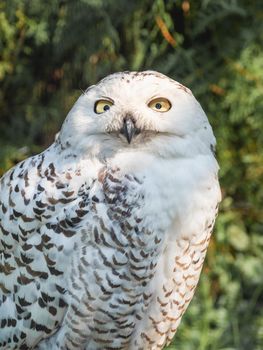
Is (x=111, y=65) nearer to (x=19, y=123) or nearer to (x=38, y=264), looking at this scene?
(x=19, y=123)

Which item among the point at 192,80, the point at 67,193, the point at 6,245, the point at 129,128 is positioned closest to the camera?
the point at 129,128

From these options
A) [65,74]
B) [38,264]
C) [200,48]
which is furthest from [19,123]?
[38,264]

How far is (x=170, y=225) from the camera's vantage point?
2.45 metres

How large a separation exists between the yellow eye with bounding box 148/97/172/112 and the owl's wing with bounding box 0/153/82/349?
35cm

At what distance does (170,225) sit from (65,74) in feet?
5.98

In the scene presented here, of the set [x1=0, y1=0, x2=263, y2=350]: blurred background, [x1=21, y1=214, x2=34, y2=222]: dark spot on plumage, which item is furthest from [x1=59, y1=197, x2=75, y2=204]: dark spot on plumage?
[x1=0, y1=0, x2=263, y2=350]: blurred background

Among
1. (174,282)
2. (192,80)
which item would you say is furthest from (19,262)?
(192,80)

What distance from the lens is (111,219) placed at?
2.40 metres

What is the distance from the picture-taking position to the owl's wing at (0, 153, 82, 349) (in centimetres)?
244

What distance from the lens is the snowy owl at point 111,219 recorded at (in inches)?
94.3

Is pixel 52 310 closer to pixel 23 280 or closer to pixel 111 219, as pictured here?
pixel 23 280

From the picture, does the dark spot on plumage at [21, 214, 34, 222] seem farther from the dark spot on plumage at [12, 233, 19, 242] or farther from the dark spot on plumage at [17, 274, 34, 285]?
the dark spot on plumage at [17, 274, 34, 285]

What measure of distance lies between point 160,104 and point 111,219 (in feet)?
1.17

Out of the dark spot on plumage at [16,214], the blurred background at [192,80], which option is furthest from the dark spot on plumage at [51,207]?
Answer: the blurred background at [192,80]
